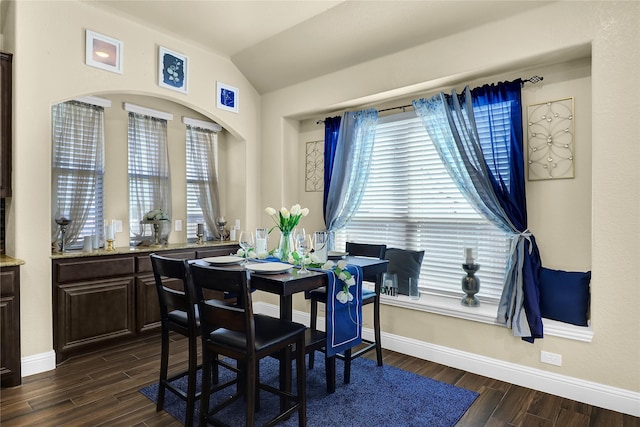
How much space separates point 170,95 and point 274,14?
137cm

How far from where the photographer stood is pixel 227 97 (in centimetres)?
446

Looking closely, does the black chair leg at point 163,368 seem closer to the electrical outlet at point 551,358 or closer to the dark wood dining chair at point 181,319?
the dark wood dining chair at point 181,319

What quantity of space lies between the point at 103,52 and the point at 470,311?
155 inches

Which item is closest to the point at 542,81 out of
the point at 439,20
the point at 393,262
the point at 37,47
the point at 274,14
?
the point at 439,20

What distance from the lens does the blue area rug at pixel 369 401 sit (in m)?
2.36

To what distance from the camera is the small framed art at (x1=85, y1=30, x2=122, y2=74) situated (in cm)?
333

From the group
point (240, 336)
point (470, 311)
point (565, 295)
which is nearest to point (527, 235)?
point (565, 295)

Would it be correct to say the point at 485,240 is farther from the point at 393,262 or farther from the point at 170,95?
the point at 170,95

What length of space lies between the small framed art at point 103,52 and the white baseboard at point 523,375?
138 inches

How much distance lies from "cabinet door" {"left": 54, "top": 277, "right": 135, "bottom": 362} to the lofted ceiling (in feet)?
8.28

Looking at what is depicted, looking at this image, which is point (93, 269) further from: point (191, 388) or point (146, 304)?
point (191, 388)

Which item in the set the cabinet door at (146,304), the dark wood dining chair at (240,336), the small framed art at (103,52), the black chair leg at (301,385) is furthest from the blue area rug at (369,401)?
the small framed art at (103,52)

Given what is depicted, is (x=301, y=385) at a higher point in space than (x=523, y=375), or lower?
higher

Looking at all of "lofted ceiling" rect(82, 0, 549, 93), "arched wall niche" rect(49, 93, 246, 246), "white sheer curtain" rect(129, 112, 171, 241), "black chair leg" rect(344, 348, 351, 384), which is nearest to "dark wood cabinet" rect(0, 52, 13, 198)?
"arched wall niche" rect(49, 93, 246, 246)
